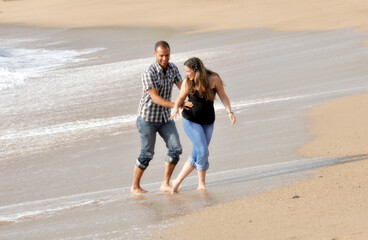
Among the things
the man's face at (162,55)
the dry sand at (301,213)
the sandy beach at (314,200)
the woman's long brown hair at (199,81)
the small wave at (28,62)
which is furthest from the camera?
the small wave at (28,62)

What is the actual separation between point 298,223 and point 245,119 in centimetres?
533

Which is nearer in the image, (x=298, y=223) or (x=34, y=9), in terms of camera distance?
(x=298, y=223)

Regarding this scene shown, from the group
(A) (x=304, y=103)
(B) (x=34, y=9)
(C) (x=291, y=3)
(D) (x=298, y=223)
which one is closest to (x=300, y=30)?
(C) (x=291, y=3)

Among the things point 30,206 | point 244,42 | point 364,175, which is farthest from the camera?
point 244,42

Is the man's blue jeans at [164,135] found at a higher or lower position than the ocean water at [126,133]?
higher

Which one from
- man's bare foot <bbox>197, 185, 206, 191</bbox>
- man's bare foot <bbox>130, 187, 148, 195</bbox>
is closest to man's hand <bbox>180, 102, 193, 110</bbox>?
man's bare foot <bbox>197, 185, 206, 191</bbox>

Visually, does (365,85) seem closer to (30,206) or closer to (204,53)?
(30,206)

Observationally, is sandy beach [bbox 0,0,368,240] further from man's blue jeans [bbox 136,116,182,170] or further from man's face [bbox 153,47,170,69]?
man's face [bbox 153,47,170,69]

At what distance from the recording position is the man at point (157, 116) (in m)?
6.77

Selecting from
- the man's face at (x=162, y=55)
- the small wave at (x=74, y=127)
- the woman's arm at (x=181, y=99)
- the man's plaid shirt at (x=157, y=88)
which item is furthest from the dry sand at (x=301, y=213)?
the small wave at (x=74, y=127)

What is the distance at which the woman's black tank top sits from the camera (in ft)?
21.8

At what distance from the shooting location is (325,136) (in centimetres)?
843

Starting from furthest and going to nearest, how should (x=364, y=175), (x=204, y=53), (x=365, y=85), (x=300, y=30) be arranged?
(x=300, y=30) → (x=204, y=53) → (x=365, y=85) → (x=364, y=175)

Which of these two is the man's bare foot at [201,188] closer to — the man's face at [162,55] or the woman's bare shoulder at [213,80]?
the woman's bare shoulder at [213,80]
